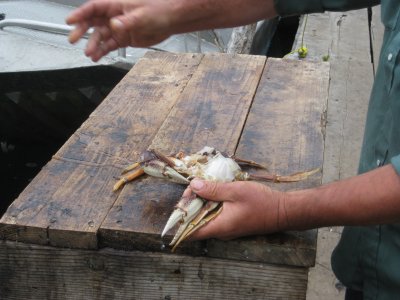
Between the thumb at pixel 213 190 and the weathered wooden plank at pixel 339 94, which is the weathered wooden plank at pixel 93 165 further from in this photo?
the weathered wooden plank at pixel 339 94

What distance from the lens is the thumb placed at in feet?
5.40

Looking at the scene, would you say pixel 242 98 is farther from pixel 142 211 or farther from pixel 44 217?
pixel 44 217

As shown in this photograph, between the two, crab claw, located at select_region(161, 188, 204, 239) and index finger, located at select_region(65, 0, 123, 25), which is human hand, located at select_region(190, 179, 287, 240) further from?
index finger, located at select_region(65, 0, 123, 25)

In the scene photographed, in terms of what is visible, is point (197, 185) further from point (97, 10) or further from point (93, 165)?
point (97, 10)

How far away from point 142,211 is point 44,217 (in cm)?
28

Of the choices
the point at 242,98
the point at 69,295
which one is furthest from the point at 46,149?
the point at 69,295

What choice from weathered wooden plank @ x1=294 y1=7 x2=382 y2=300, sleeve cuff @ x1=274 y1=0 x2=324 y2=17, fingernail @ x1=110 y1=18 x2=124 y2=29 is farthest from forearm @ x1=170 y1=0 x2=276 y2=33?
weathered wooden plank @ x1=294 y1=7 x2=382 y2=300

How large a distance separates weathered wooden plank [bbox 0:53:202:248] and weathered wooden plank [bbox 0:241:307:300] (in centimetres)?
7

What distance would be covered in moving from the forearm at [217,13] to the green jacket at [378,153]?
75 mm

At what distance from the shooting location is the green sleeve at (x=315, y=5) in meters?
1.96

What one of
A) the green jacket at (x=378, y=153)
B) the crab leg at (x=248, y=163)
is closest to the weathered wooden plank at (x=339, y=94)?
the green jacket at (x=378, y=153)

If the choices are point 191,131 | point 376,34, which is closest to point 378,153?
point 191,131

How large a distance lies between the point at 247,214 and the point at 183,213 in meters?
0.18

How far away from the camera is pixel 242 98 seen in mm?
2428
